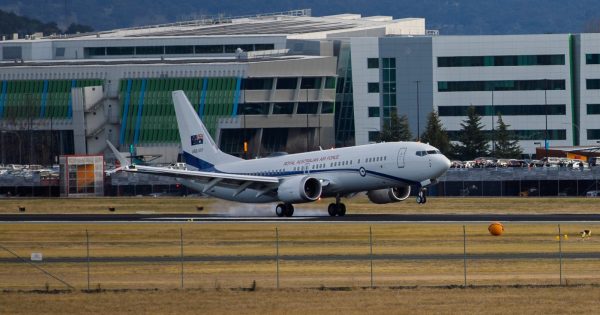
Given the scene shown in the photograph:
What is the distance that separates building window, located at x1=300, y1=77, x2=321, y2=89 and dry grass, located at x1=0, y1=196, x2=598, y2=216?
242ft

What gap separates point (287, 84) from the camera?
185m

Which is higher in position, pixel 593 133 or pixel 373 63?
pixel 373 63

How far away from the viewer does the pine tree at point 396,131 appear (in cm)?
17350

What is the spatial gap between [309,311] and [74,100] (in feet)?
449

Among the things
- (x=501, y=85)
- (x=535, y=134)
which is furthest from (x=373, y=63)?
(x=535, y=134)

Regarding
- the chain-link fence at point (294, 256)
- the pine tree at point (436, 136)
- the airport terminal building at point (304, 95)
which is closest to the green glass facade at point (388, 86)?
the airport terminal building at point (304, 95)

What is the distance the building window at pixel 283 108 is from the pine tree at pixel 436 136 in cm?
1930

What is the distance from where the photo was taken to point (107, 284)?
Result: 54312mm

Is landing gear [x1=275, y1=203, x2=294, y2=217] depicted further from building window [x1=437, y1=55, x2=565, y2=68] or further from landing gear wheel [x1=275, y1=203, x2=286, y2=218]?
building window [x1=437, y1=55, x2=565, y2=68]

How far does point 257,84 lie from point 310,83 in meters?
7.19

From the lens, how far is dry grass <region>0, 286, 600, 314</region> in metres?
47.3

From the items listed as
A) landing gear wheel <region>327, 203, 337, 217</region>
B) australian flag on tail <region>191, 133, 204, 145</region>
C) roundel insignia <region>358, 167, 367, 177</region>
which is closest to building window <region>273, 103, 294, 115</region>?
australian flag on tail <region>191, 133, 204, 145</region>

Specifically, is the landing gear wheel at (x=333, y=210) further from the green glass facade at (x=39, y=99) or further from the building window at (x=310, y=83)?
the green glass facade at (x=39, y=99)

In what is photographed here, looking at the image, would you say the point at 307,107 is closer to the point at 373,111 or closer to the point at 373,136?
the point at 373,111
